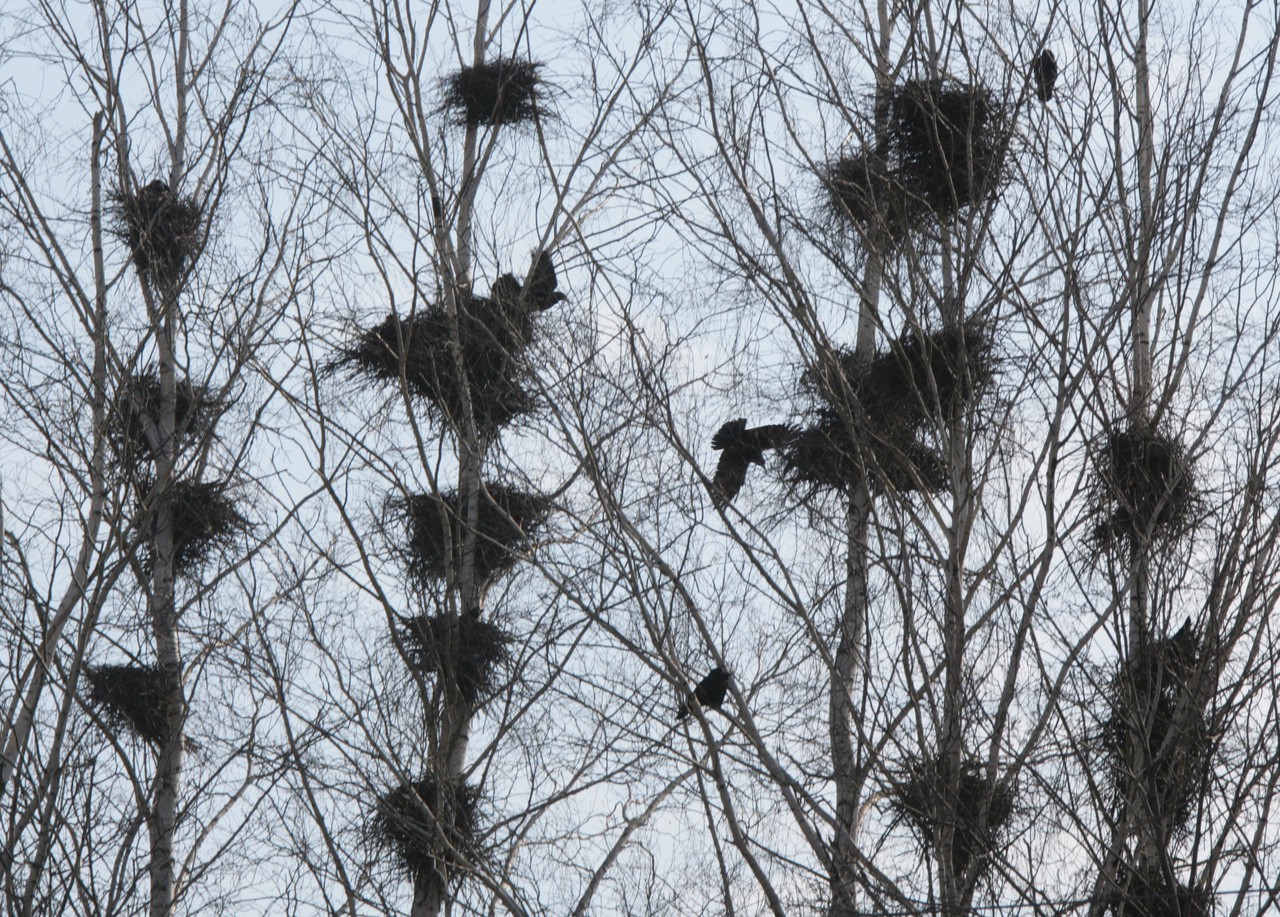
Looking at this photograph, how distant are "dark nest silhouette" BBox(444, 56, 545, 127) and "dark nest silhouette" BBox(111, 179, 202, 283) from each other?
1.53m

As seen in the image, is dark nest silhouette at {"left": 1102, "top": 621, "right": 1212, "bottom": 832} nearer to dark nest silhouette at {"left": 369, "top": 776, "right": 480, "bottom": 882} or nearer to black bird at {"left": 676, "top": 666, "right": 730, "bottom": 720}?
black bird at {"left": 676, "top": 666, "right": 730, "bottom": 720}

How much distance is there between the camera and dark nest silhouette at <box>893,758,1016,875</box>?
5270 millimetres

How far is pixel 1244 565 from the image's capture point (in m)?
5.41

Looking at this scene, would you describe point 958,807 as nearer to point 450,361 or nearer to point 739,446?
point 739,446

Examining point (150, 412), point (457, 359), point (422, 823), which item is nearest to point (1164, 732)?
point (422, 823)

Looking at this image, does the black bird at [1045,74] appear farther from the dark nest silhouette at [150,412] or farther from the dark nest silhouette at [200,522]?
the dark nest silhouette at [200,522]

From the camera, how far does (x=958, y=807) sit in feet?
17.9

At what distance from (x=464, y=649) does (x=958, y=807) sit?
3.14 metres

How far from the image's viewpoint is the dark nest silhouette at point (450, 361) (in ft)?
27.0

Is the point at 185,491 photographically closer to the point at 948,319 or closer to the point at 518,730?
the point at 518,730

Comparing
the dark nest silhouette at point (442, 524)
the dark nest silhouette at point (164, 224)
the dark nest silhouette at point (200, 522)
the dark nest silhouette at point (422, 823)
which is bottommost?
the dark nest silhouette at point (422, 823)

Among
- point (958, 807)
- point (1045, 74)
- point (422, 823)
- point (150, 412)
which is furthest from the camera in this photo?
point (150, 412)

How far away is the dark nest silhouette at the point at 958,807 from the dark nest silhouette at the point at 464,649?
8.74 ft

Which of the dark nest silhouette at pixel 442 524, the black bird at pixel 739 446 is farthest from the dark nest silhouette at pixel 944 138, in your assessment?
the dark nest silhouette at pixel 442 524
